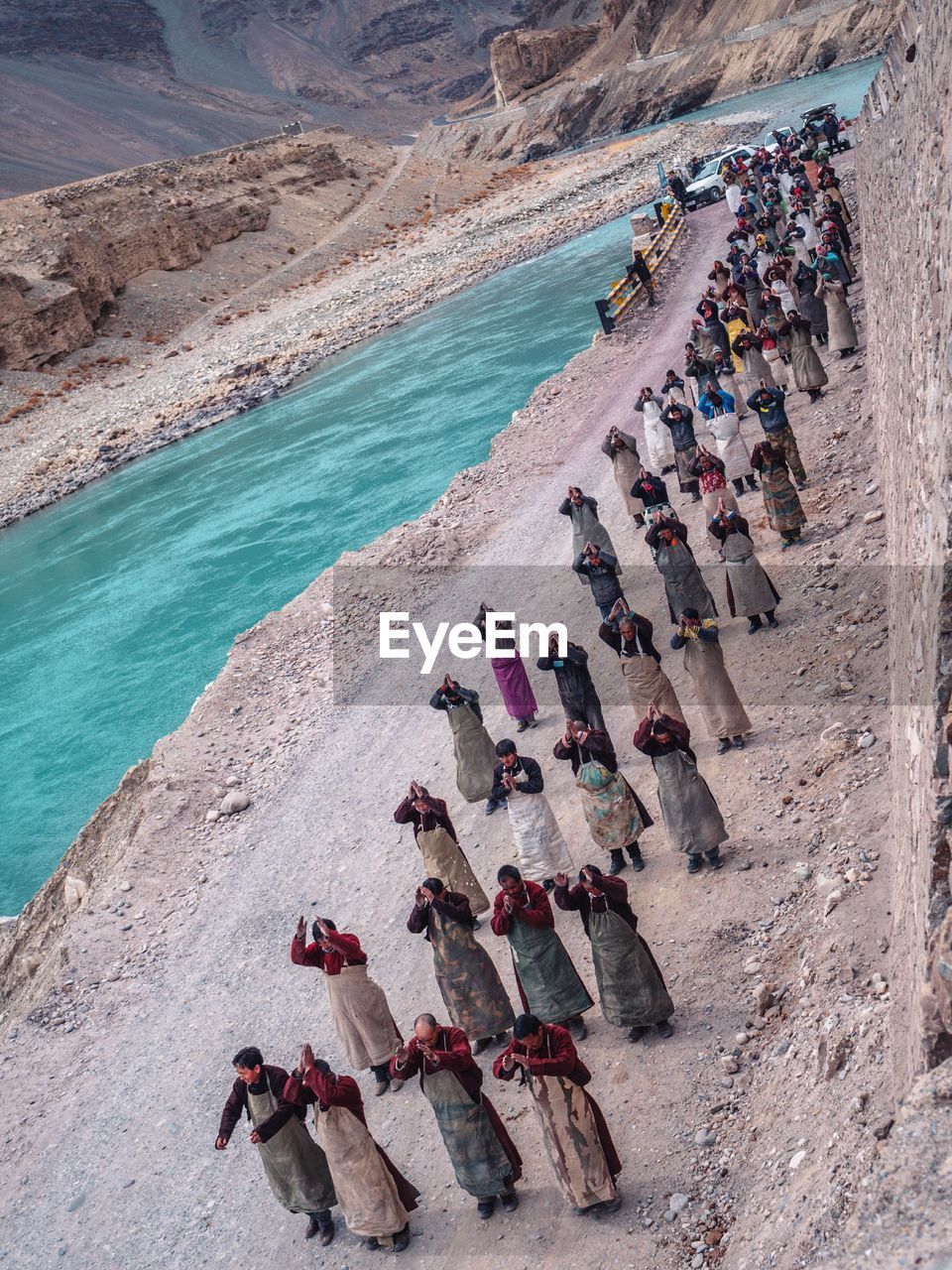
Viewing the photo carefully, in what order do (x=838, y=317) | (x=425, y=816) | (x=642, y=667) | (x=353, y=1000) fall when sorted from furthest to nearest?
1. (x=838, y=317)
2. (x=642, y=667)
3. (x=425, y=816)
4. (x=353, y=1000)

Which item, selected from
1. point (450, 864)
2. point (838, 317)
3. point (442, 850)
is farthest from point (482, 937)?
point (838, 317)

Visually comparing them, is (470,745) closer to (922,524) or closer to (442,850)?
(442,850)

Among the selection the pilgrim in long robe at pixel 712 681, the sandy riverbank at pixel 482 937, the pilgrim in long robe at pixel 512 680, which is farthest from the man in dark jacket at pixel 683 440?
the pilgrim in long robe at pixel 712 681

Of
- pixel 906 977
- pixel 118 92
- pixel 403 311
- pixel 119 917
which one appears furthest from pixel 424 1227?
pixel 118 92

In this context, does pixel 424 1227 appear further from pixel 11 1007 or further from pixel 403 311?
pixel 403 311

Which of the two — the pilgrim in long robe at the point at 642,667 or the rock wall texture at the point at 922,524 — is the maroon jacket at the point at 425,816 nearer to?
the pilgrim in long robe at the point at 642,667

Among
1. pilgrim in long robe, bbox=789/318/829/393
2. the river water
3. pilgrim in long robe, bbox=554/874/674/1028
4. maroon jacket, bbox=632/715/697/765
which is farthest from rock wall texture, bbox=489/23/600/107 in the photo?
pilgrim in long robe, bbox=554/874/674/1028
